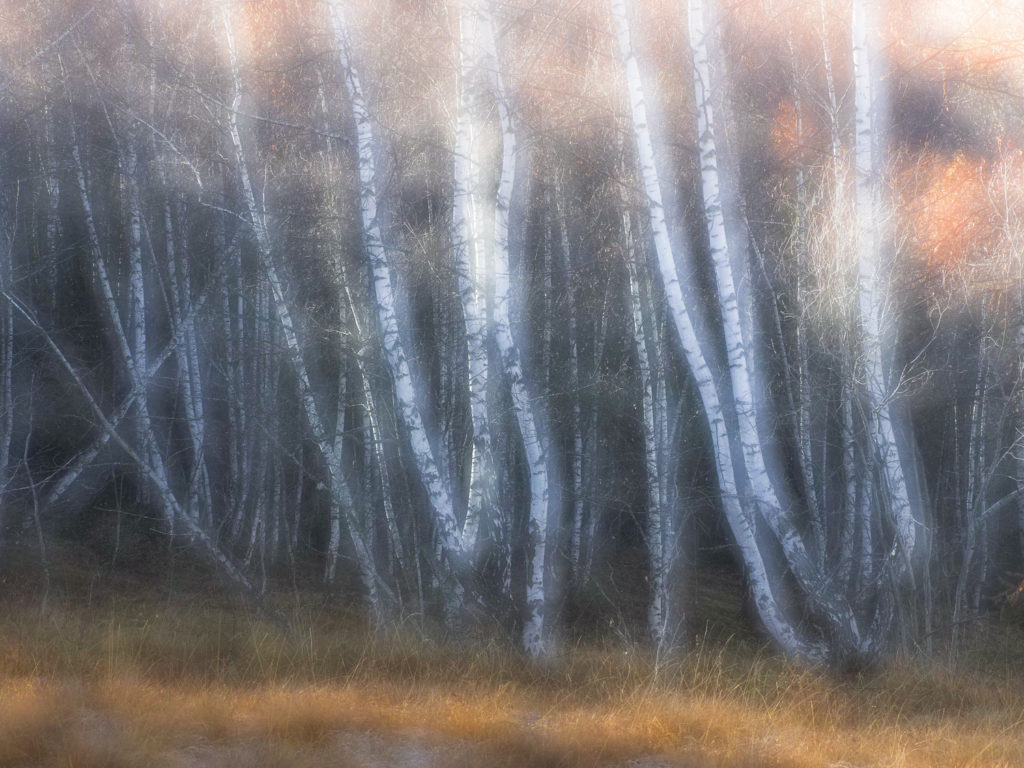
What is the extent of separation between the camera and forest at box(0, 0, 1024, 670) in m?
8.04

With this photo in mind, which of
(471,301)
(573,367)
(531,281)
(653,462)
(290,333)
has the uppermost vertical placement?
(531,281)

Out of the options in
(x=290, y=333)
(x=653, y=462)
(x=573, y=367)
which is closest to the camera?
(x=290, y=333)

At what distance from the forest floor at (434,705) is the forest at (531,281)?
88 cm

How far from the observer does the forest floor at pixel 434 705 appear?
4.54 meters

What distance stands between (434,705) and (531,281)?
732cm

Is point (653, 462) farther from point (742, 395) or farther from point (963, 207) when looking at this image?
point (963, 207)

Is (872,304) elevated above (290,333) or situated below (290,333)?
above

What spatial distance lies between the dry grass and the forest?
897mm

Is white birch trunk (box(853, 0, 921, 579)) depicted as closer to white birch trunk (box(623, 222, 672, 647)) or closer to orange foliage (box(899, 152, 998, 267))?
orange foliage (box(899, 152, 998, 267))

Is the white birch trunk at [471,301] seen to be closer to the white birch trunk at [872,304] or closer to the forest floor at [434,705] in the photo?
the forest floor at [434,705]

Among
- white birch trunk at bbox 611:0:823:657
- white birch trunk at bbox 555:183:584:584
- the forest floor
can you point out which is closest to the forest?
white birch trunk at bbox 611:0:823:657

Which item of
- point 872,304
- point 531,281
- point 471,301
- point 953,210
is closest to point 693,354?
point 872,304

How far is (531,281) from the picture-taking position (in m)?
11.9

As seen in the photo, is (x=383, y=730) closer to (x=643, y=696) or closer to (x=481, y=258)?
(x=643, y=696)
